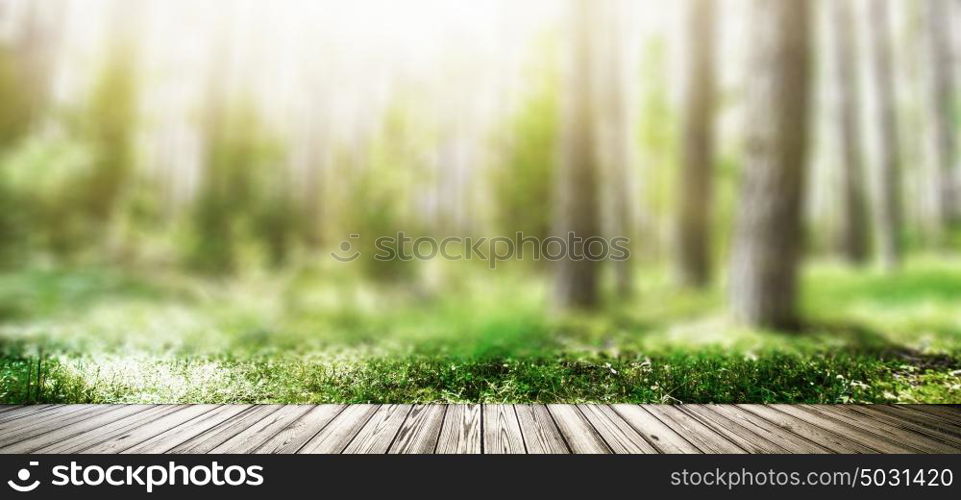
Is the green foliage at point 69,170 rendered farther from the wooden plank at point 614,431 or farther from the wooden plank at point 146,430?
the wooden plank at point 614,431

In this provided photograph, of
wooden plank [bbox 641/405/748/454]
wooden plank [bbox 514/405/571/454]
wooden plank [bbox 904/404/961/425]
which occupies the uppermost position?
wooden plank [bbox 514/405/571/454]

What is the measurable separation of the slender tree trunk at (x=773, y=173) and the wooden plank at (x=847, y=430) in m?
0.57

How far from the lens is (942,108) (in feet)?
15.2

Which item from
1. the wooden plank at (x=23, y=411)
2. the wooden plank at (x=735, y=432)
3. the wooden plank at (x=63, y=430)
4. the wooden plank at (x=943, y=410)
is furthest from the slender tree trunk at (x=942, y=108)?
the wooden plank at (x=23, y=411)

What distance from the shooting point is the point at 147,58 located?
4668 mm

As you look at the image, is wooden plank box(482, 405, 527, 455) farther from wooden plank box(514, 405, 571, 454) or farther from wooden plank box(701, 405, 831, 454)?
wooden plank box(701, 405, 831, 454)

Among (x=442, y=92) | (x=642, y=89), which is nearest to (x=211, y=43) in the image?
(x=442, y=92)

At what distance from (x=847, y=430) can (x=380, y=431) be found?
160 cm

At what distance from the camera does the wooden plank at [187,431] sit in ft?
4.75

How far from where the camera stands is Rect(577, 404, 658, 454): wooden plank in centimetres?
141

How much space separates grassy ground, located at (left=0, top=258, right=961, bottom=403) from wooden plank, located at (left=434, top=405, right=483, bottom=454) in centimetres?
11

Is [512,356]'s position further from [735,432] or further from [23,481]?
[23,481]

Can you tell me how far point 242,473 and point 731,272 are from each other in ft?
7.66

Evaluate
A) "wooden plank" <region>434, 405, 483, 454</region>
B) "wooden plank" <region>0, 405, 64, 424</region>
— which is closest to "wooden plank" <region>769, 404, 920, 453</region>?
"wooden plank" <region>434, 405, 483, 454</region>
